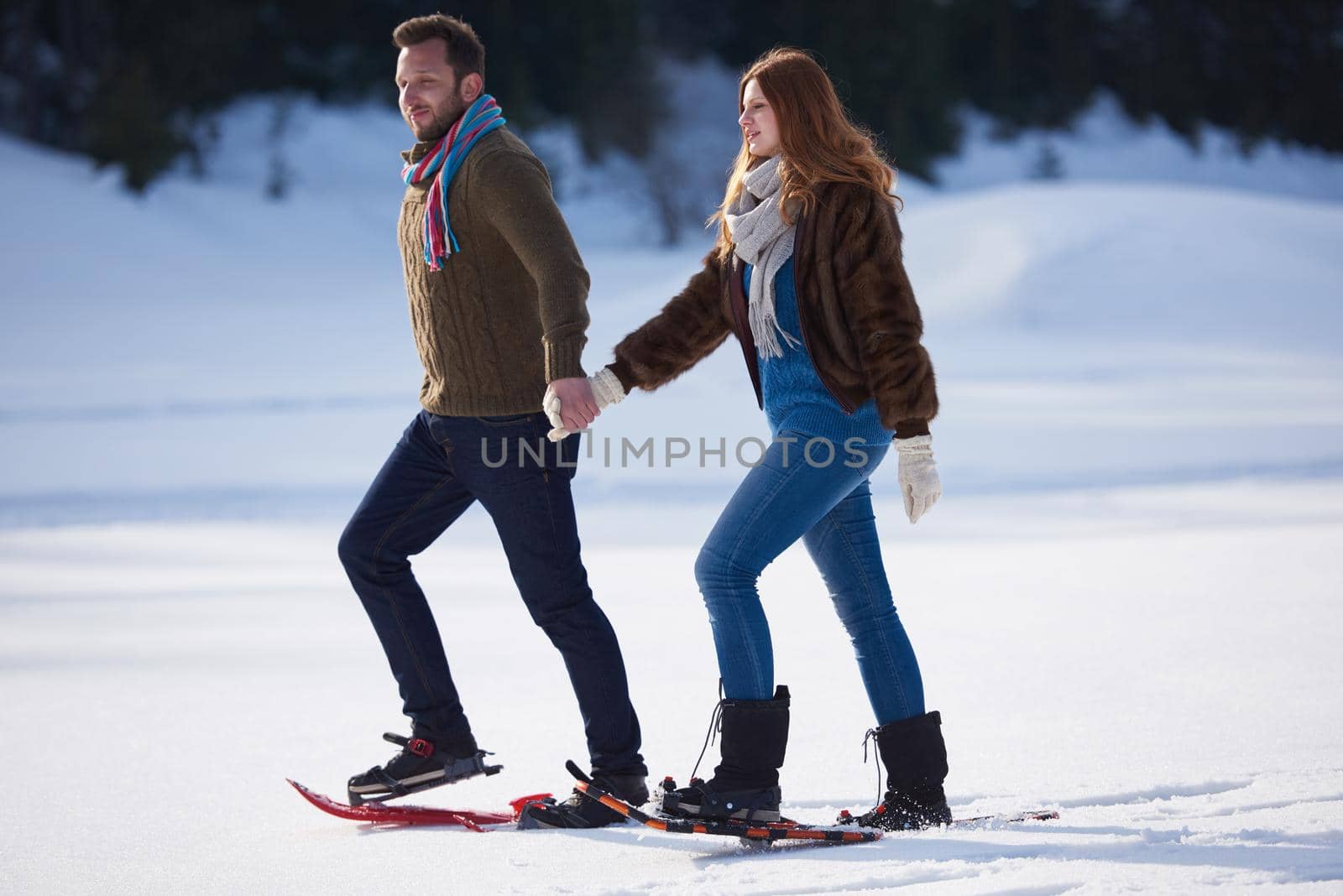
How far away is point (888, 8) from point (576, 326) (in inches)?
1254

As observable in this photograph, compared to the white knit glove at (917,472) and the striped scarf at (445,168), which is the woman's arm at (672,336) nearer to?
the striped scarf at (445,168)

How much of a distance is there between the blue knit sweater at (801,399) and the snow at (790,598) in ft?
2.54

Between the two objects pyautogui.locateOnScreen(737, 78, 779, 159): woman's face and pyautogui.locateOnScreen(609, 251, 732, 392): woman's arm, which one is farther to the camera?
pyautogui.locateOnScreen(609, 251, 732, 392): woman's arm

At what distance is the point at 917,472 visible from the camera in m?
2.78

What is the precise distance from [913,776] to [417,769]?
110cm

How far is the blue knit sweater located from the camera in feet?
9.40

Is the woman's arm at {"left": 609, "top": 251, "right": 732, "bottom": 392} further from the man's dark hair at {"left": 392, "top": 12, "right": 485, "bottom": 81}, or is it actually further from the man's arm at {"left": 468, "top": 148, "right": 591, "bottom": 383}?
the man's dark hair at {"left": 392, "top": 12, "right": 485, "bottom": 81}

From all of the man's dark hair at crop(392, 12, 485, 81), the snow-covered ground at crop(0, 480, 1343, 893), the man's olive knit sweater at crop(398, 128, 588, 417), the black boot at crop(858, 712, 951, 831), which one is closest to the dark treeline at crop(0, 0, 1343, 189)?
the snow-covered ground at crop(0, 480, 1343, 893)

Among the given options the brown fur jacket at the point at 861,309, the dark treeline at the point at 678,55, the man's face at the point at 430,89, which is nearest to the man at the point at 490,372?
the man's face at the point at 430,89

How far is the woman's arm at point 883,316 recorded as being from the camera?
9.09 feet

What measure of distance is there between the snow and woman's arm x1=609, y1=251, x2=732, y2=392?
939 millimetres

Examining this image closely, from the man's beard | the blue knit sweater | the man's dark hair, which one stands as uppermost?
the man's dark hair

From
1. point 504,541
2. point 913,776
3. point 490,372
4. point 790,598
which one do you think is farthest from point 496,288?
point 790,598

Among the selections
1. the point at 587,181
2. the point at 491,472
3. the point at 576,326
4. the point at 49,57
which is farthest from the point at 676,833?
the point at 49,57
